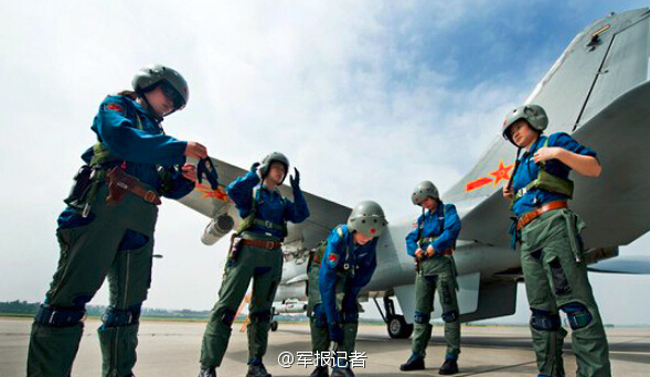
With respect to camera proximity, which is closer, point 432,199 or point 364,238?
point 364,238

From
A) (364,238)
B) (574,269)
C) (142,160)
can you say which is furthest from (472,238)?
(142,160)

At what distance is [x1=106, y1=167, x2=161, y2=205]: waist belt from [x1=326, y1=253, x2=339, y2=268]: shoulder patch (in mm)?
1552

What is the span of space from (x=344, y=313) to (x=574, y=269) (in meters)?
1.91

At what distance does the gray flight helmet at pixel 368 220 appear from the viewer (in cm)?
357

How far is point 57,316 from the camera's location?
2102 millimetres

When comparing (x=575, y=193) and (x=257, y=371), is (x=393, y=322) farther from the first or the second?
Answer: (x=257, y=371)

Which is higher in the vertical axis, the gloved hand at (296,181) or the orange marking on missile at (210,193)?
the orange marking on missile at (210,193)

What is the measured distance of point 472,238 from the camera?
22.4 feet

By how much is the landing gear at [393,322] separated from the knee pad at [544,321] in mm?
6998

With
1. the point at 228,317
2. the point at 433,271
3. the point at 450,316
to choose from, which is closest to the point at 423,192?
the point at 433,271

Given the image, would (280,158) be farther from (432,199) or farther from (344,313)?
(432,199)

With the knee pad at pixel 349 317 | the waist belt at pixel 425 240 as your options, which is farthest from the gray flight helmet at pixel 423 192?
the knee pad at pixel 349 317

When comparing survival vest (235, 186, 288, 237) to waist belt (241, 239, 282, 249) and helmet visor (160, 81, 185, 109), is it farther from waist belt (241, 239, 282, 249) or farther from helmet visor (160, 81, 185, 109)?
helmet visor (160, 81, 185, 109)

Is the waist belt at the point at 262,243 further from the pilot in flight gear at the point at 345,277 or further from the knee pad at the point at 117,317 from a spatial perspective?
the knee pad at the point at 117,317
